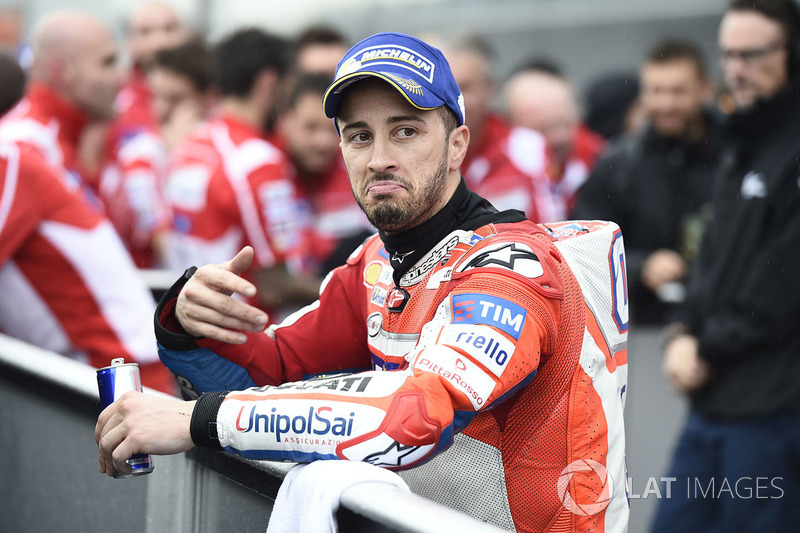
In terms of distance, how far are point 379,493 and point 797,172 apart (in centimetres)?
303

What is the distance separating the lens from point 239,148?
5.56m

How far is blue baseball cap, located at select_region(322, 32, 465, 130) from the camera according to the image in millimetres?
2531

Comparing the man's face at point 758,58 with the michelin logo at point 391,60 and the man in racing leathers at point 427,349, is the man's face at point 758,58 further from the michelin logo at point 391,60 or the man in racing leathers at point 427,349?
the michelin logo at point 391,60

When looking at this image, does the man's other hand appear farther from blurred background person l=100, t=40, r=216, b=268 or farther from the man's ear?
blurred background person l=100, t=40, r=216, b=268

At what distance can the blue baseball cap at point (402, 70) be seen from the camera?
8.30ft

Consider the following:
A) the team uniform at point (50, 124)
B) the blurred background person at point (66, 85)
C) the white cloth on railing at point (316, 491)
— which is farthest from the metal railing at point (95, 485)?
the blurred background person at point (66, 85)

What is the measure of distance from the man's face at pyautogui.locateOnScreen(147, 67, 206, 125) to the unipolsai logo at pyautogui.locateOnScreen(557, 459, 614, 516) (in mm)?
5660

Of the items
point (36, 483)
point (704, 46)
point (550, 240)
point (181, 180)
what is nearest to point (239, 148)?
point (181, 180)

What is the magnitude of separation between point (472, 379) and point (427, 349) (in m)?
0.13

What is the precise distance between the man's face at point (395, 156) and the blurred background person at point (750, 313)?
2.15 metres

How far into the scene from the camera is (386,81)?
252 centimetres

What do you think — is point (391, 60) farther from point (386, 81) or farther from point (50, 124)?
point (50, 124)

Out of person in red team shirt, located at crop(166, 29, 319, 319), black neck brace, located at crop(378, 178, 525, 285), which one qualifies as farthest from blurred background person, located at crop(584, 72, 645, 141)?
black neck brace, located at crop(378, 178, 525, 285)

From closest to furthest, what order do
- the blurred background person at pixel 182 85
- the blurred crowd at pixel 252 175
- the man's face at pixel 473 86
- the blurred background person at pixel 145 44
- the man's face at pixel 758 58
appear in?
1. the blurred crowd at pixel 252 175
2. the man's face at pixel 758 58
3. the man's face at pixel 473 86
4. the blurred background person at pixel 182 85
5. the blurred background person at pixel 145 44
